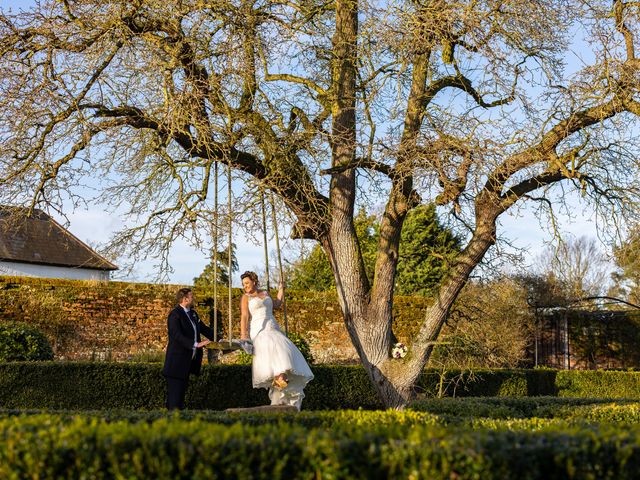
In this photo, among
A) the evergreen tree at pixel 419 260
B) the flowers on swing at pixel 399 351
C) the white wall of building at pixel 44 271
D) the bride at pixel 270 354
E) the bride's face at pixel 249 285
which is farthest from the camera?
the white wall of building at pixel 44 271

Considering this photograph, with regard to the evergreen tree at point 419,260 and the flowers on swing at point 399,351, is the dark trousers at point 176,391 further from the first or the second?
the evergreen tree at point 419,260

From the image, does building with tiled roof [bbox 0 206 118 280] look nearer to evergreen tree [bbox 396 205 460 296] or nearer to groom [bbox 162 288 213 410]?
evergreen tree [bbox 396 205 460 296]

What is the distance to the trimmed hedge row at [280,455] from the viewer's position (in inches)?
165

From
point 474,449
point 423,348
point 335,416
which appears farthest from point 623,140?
point 474,449

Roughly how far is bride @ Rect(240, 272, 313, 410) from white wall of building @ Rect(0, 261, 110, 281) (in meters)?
19.0

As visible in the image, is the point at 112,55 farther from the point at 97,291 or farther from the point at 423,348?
the point at 97,291

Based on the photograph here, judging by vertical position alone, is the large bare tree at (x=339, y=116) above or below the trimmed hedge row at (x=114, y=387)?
above

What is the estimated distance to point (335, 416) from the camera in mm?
6309

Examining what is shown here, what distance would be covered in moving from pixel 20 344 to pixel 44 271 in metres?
15.9

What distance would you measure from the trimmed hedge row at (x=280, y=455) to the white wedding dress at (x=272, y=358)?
4127mm

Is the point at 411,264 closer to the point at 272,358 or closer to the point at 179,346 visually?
the point at 179,346

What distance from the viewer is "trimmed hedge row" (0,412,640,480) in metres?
4.20

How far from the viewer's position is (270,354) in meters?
8.80

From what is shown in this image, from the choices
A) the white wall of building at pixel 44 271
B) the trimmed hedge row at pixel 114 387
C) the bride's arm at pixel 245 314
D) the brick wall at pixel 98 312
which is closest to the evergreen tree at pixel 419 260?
the brick wall at pixel 98 312
